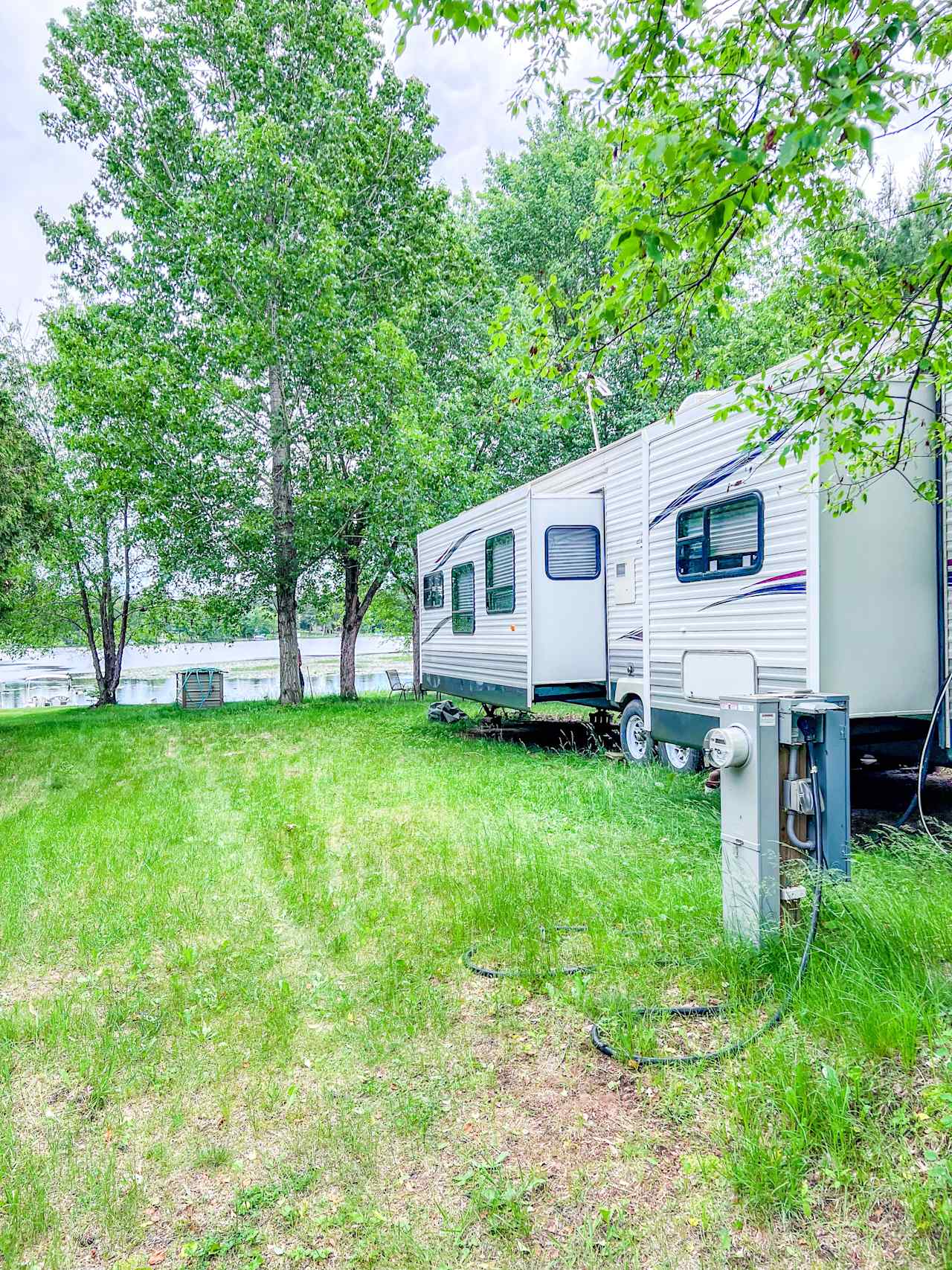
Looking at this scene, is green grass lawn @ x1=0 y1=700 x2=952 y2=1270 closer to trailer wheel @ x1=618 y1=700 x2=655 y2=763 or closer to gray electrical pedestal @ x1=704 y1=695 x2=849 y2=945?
gray electrical pedestal @ x1=704 y1=695 x2=849 y2=945

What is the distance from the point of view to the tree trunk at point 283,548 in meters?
17.1

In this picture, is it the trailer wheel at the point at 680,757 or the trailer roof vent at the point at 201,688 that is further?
the trailer roof vent at the point at 201,688

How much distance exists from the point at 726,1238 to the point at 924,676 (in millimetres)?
4316

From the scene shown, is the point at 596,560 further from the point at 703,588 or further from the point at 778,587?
the point at 778,587

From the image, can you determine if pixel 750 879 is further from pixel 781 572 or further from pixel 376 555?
pixel 376 555

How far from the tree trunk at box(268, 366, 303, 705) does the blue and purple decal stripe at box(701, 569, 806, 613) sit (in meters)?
12.8

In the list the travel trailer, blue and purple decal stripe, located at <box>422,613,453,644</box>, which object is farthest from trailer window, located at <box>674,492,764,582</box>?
blue and purple decal stripe, located at <box>422,613,453,644</box>

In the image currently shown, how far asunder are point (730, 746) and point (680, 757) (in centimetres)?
449

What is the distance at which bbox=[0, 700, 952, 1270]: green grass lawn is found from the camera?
209cm

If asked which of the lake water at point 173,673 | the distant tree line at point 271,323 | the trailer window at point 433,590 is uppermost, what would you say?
the distant tree line at point 271,323

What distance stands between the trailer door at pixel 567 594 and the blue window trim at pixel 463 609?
228cm

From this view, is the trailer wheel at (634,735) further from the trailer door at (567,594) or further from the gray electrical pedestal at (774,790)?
the gray electrical pedestal at (774,790)

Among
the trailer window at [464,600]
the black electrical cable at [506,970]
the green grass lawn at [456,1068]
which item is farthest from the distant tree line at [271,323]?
the black electrical cable at [506,970]

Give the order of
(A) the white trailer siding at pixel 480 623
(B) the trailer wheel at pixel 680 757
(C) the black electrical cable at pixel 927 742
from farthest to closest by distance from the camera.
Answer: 1. (A) the white trailer siding at pixel 480 623
2. (B) the trailer wheel at pixel 680 757
3. (C) the black electrical cable at pixel 927 742
